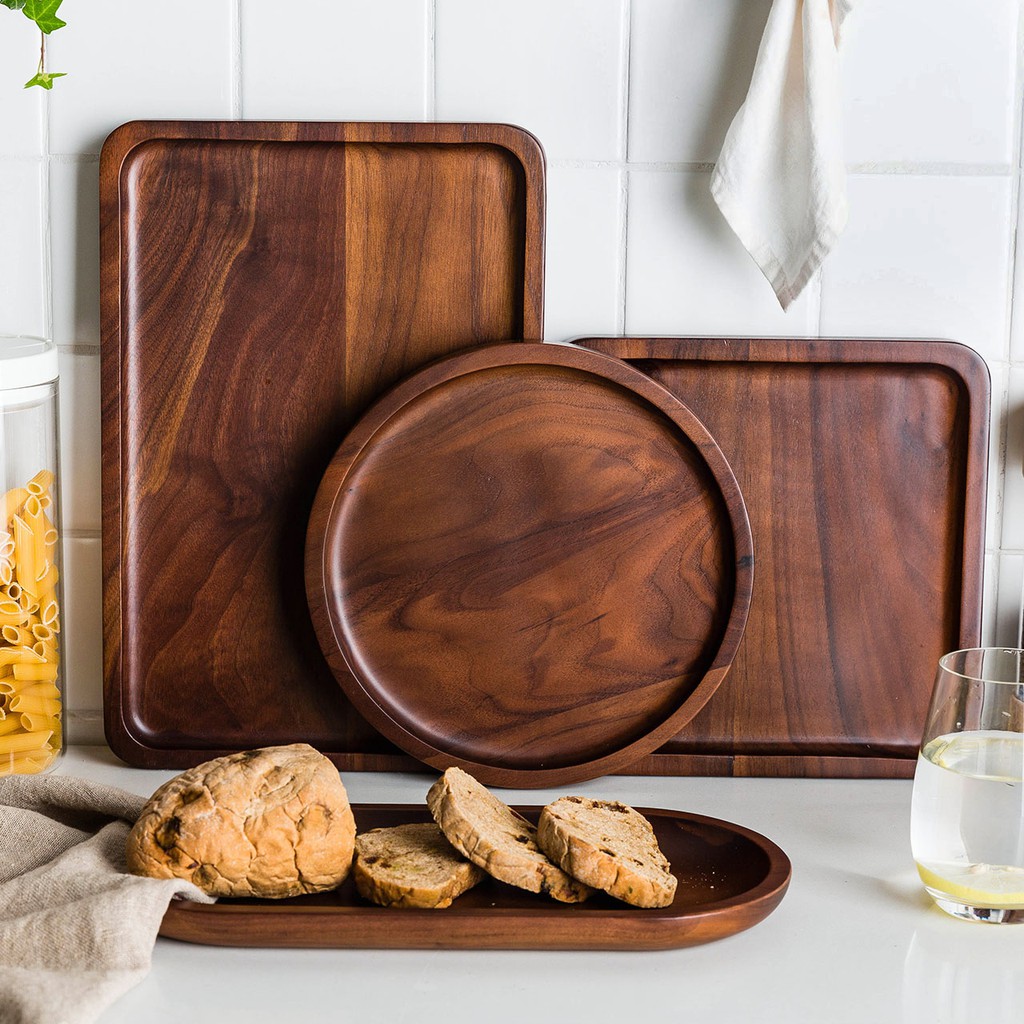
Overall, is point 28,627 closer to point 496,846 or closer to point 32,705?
point 32,705

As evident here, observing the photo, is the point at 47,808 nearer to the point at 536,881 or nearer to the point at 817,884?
the point at 536,881

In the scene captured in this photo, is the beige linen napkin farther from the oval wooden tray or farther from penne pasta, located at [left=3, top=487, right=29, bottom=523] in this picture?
penne pasta, located at [left=3, top=487, right=29, bottom=523]

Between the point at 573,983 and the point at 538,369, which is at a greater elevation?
the point at 538,369

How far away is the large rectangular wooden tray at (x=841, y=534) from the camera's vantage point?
38.2 inches

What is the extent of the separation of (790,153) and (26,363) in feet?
2.03

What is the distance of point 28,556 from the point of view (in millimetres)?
904

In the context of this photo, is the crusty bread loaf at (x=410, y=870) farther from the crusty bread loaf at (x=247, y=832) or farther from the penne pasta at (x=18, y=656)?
the penne pasta at (x=18, y=656)

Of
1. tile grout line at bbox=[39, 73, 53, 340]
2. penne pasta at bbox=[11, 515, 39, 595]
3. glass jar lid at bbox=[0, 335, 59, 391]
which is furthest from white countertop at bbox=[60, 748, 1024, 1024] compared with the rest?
tile grout line at bbox=[39, 73, 53, 340]

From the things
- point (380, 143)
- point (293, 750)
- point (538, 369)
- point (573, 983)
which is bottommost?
point (573, 983)

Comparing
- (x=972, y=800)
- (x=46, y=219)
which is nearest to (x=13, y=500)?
(x=46, y=219)

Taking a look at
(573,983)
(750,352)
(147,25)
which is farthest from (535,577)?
(147,25)

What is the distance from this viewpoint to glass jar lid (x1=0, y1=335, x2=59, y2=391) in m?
0.87

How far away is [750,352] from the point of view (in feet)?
3.14

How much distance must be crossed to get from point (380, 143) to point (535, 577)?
38 cm
